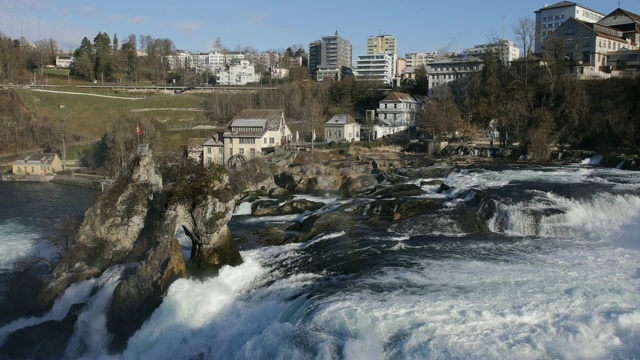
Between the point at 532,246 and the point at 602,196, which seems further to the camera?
the point at 602,196

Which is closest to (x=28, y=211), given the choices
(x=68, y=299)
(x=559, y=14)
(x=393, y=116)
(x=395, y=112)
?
(x=68, y=299)

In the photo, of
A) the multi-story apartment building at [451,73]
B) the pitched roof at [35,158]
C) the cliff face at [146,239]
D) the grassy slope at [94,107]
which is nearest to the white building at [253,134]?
the pitched roof at [35,158]

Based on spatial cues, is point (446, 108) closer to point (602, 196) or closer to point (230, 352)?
point (602, 196)

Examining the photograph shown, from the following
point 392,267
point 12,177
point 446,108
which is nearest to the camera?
point 392,267

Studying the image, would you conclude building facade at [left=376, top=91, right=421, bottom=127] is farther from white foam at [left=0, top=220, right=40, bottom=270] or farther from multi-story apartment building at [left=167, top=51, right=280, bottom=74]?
multi-story apartment building at [left=167, top=51, right=280, bottom=74]

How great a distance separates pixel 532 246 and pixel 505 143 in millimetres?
32042

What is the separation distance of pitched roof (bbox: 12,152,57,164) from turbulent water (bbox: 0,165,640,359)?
3130 centimetres

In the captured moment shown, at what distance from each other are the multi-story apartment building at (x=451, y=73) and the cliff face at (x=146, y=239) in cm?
6042

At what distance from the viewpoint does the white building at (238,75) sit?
113750 mm

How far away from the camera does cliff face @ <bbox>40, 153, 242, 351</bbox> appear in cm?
1761

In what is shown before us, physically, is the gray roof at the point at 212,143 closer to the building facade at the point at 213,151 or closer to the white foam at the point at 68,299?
the building facade at the point at 213,151

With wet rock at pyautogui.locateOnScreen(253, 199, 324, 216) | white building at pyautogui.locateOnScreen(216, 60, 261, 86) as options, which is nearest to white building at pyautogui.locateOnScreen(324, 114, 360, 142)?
wet rock at pyautogui.locateOnScreen(253, 199, 324, 216)

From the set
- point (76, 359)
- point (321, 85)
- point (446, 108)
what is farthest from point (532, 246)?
point (321, 85)

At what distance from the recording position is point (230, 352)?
14766 mm
